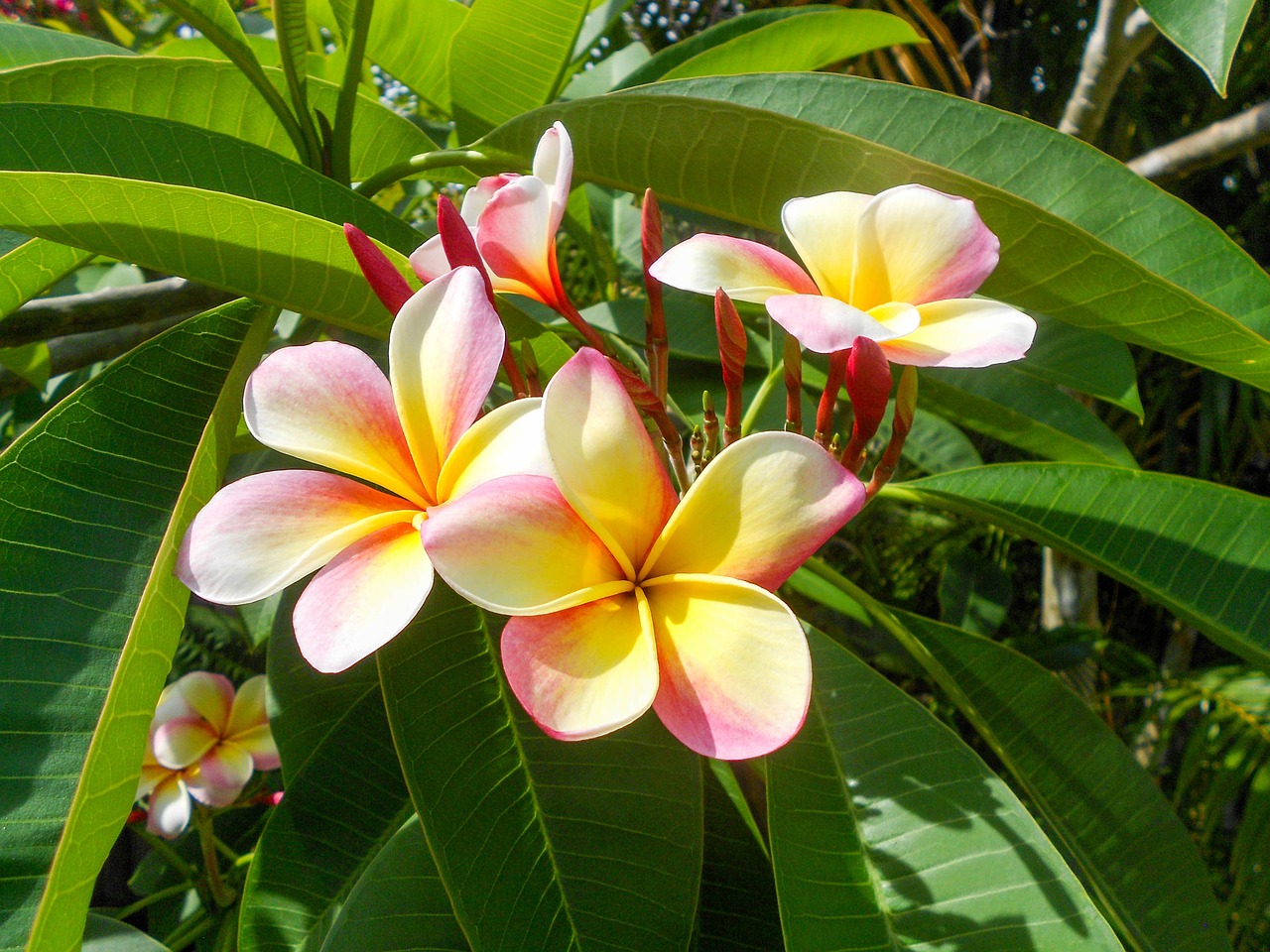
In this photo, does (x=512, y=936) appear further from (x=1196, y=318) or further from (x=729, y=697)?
(x=1196, y=318)

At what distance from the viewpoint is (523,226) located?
1.90 ft

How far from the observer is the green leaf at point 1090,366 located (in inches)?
38.0

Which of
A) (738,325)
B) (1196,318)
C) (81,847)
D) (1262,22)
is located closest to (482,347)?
(738,325)

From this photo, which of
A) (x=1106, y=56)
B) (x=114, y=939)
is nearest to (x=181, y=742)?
(x=114, y=939)

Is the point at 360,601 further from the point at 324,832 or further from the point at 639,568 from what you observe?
the point at 324,832

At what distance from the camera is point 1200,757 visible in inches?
68.0

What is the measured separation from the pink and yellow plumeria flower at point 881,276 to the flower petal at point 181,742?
1083 mm

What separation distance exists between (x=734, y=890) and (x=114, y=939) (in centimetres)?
54

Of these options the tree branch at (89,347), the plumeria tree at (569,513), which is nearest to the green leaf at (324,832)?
the plumeria tree at (569,513)

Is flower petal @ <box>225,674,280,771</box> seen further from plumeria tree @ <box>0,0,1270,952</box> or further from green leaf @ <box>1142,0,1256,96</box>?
green leaf @ <box>1142,0,1256,96</box>

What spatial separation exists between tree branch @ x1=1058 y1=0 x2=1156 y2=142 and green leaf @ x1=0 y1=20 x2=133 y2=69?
1.32 meters

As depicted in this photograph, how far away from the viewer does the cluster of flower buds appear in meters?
0.38

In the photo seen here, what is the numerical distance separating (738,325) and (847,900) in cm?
38

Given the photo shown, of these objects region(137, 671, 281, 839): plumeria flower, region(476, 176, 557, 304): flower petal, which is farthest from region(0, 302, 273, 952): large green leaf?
region(137, 671, 281, 839): plumeria flower
